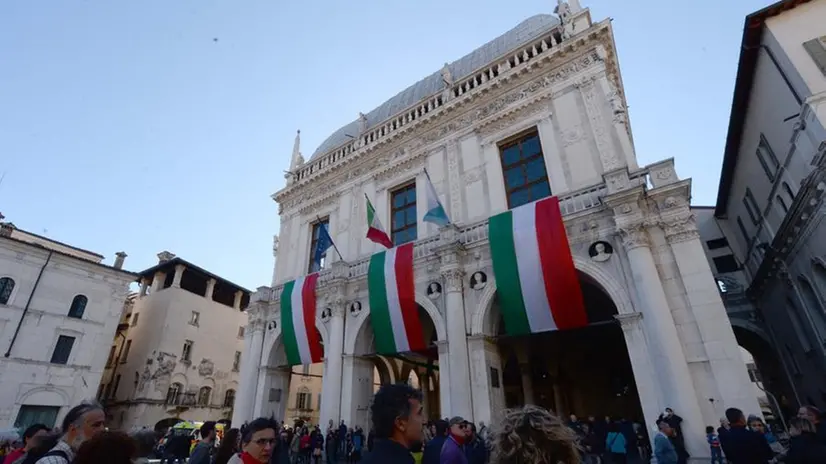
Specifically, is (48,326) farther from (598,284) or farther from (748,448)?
(748,448)

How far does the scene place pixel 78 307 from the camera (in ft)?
78.3

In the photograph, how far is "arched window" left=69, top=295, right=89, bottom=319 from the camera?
23.5 metres

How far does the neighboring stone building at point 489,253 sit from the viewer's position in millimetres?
10180

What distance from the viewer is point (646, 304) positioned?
10.2 m

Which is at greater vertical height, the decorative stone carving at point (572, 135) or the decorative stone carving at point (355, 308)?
the decorative stone carving at point (572, 135)

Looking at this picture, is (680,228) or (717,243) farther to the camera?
(717,243)

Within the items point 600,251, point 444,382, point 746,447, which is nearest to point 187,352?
point 444,382

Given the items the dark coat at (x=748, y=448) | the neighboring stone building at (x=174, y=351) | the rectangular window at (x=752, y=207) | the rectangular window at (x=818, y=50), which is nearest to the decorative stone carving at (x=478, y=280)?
the dark coat at (x=748, y=448)

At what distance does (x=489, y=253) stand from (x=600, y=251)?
3422mm

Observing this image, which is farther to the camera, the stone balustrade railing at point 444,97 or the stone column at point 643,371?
the stone balustrade railing at point 444,97

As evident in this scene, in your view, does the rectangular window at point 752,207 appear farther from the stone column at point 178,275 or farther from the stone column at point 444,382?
the stone column at point 178,275

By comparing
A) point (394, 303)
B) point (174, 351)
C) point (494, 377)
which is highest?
point (174, 351)

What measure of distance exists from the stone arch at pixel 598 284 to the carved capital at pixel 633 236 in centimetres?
103

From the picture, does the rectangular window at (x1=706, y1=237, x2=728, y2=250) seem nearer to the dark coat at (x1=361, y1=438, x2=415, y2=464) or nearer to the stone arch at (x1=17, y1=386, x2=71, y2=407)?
the dark coat at (x1=361, y1=438, x2=415, y2=464)
